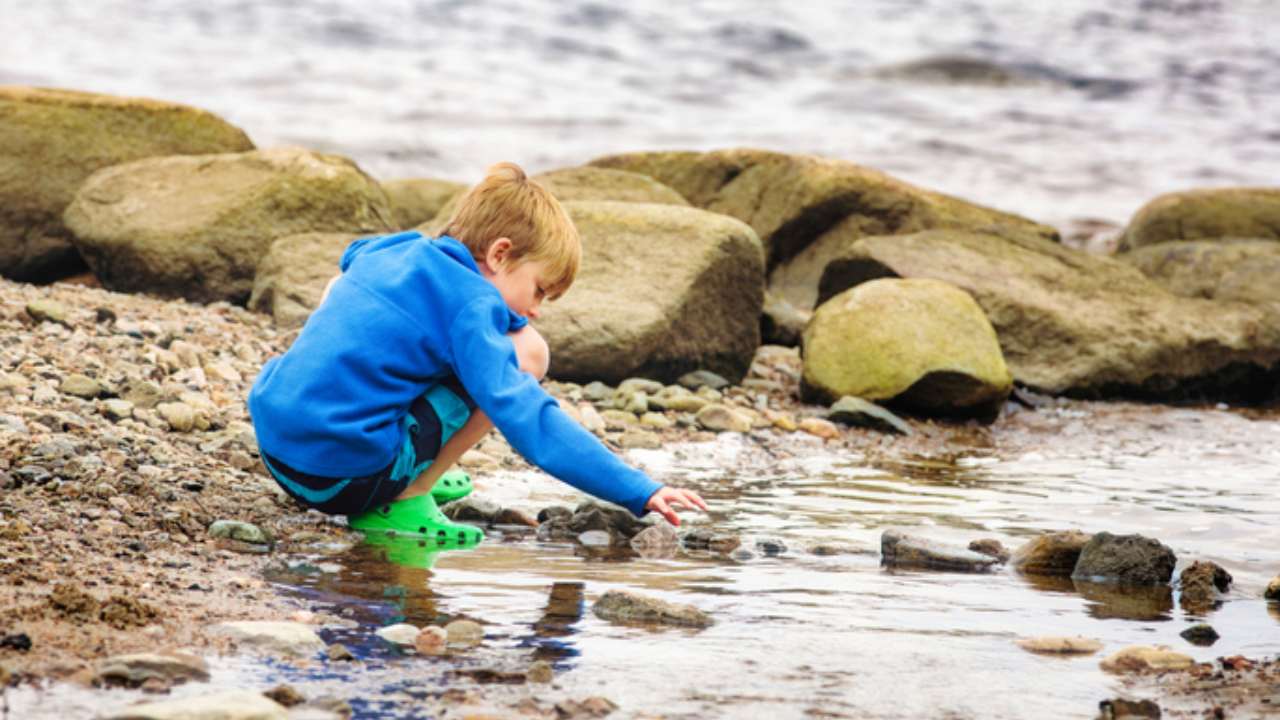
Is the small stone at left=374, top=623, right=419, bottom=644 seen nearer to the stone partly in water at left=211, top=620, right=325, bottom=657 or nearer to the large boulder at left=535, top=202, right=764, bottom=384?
the stone partly in water at left=211, top=620, right=325, bottom=657

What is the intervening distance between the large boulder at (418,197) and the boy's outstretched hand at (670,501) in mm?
9015

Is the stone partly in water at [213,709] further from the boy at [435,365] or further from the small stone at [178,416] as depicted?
the small stone at [178,416]

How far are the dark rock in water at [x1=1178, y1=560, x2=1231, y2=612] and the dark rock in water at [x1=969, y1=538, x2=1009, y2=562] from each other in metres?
0.56

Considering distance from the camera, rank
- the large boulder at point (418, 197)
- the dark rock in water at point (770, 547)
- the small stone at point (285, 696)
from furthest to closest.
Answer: the large boulder at point (418, 197), the dark rock in water at point (770, 547), the small stone at point (285, 696)

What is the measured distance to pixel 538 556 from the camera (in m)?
4.48

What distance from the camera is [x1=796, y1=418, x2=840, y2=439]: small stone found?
773cm

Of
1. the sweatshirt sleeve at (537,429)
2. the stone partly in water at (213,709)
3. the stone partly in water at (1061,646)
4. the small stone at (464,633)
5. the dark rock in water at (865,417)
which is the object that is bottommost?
the dark rock in water at (865,417)

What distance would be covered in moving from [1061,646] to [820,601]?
2.30 ft

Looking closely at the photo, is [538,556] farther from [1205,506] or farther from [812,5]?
[812,5]

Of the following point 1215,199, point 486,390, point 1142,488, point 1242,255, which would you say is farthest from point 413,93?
point 486,390

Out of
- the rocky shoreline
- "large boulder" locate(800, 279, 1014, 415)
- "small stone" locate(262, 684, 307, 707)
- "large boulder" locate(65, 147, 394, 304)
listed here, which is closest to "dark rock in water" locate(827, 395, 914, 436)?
the rocky shoreline

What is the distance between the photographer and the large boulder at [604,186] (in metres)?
10.2


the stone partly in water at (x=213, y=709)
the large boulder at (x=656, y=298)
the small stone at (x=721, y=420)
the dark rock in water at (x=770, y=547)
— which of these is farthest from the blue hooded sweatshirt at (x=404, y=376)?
the large boulder at (x=656, y=298)

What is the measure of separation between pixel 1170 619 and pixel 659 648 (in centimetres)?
151
